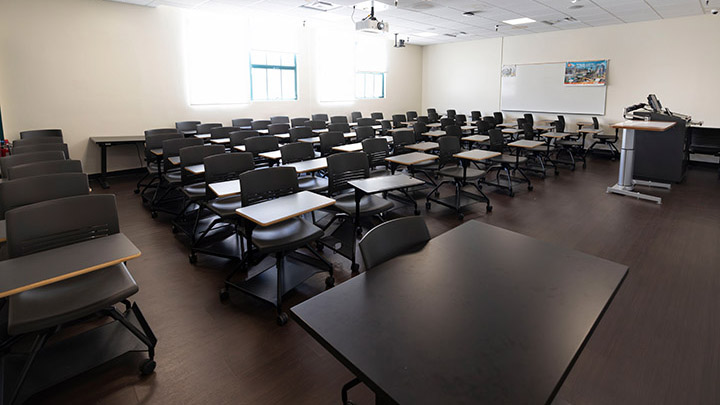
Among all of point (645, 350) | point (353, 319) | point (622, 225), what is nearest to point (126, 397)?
point (353, 319)

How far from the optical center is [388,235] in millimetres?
1817

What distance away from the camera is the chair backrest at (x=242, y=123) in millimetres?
8133

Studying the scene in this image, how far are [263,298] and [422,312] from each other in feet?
5.88

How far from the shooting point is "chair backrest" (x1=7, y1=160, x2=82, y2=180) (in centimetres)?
329

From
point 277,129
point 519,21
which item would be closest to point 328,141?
point 277,129

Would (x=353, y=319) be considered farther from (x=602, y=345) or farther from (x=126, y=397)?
(x=602, y=345)

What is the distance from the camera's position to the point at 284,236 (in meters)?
2.87

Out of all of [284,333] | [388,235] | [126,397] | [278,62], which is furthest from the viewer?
[278,62]

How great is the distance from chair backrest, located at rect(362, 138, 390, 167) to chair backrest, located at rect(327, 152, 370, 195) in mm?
950

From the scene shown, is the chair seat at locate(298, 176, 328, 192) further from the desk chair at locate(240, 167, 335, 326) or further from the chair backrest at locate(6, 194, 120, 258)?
the chair backrest at locate(6, 194, 120, 258)

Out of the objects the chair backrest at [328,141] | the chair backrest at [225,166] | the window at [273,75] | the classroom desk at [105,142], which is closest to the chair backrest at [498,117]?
the window at [273,75]

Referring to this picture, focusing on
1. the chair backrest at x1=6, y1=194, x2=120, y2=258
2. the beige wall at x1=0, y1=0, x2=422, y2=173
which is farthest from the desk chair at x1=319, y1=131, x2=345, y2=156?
the beige wall at x1=0, y1=0, x2=422, y2=173

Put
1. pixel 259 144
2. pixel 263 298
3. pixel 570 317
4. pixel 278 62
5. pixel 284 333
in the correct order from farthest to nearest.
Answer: pixel 278 62, pixel 259 144, pixel 263 298, pixel 284 333, pixel 570 317

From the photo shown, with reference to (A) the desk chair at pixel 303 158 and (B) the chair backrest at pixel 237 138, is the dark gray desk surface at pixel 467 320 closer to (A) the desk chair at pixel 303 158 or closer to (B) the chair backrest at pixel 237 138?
(A) the desk chair at pixel 303 158
